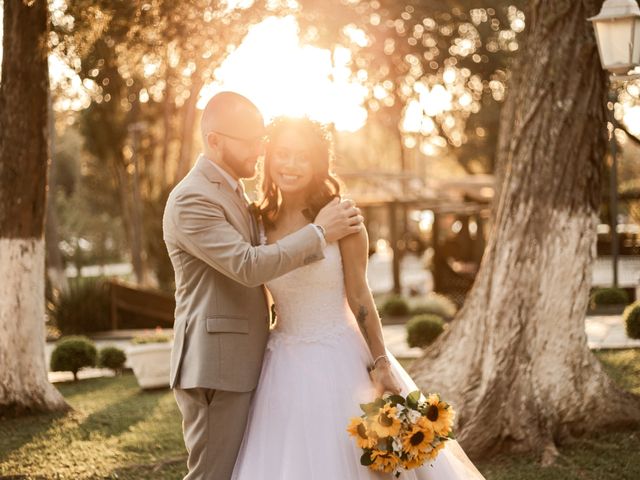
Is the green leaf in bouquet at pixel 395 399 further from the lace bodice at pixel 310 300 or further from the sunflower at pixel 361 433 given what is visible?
the lace bodice at pixel 310 300

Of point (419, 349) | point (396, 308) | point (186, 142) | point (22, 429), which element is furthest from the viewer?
point (186, 142)

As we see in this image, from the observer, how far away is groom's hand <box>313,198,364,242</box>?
4.00 meters

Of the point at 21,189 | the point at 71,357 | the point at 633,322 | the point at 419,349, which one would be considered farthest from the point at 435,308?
the point at 21,189

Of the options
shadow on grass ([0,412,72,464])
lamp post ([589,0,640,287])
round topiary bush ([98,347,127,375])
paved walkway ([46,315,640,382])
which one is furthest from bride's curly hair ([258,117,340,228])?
round topiary bush ([98,347,127,375])

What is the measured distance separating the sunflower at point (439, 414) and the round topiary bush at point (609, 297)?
16.1 metres

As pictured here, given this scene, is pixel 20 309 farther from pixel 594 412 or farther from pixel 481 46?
pixel 481 46

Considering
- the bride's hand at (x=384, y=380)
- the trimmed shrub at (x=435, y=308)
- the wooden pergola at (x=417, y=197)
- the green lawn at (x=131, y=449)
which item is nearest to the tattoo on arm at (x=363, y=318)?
the bride's hand at (x=384, y=380)

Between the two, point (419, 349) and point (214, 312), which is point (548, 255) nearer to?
point (214, 312)

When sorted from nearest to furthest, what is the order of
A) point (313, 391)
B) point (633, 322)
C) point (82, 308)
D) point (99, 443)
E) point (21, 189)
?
1. point (313, 391)
2. point (99, 443)
3. point (21, 189)
4. point (633, 322)
5. point (82, 308)

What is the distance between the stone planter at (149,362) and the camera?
12102 millimetres

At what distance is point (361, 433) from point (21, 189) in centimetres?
641

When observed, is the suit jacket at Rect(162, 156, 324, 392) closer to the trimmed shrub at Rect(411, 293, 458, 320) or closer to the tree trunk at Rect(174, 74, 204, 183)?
the trimmed shrub at Rect(411, 293, 458, 320)

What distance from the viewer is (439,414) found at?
152 inches

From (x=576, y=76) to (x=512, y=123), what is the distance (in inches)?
28.6
